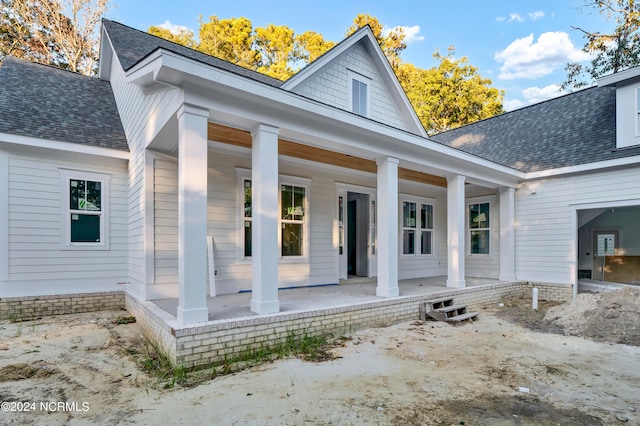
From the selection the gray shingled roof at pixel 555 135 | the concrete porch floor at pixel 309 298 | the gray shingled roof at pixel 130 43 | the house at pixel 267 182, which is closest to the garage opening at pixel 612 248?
the house at pixel 267 182

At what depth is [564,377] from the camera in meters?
3.85

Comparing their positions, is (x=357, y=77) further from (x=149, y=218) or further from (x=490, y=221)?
(x=149, y=218)

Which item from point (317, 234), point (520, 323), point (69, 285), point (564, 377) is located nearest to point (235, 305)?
point (317, 234)

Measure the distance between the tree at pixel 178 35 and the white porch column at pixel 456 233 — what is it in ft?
65.2

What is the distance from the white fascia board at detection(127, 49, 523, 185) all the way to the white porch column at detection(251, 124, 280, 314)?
37 cm

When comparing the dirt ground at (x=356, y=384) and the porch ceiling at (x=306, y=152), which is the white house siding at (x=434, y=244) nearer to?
the porch ceiling at (x=306, y=152)

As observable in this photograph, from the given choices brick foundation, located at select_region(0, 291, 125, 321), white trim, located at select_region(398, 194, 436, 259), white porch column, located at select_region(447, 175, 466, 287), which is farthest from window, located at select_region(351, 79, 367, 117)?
brick foundation, located at select_region(0, 291, 125, 321)

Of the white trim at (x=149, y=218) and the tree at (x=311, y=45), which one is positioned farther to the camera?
the tree at (x=311, y=45)

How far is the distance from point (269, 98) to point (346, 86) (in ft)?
16.4

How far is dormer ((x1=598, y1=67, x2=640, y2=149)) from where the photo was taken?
25.1 feet

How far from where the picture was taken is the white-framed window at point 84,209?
6.59m

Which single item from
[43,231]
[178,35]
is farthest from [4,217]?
[178,35]

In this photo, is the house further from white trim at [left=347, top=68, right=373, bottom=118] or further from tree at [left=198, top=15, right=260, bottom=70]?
tree at [left=198, top=15, right=260, bottom=70]

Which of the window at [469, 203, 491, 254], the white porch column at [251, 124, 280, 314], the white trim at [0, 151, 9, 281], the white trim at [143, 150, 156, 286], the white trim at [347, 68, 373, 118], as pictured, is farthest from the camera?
the window at [469, 203, 491, 254]
